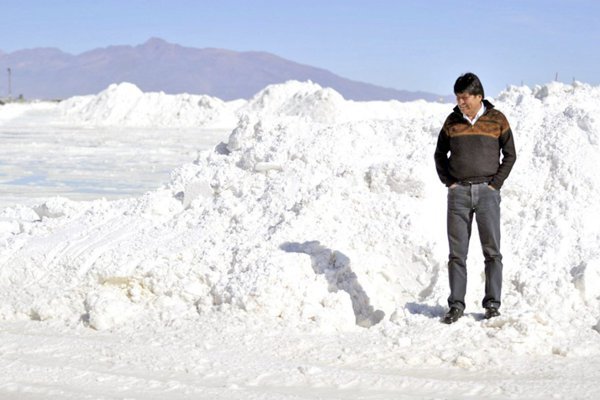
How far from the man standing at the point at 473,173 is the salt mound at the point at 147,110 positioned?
29.3 m

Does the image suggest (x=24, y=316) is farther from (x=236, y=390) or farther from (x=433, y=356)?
(x=433, y=356)

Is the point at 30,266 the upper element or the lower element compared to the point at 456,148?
lower

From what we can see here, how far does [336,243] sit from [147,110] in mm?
31434

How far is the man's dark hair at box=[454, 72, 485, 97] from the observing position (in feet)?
14.4

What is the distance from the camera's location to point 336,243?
223 inches

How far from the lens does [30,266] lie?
20.1 feet

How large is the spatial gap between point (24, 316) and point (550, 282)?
3477 millimetres

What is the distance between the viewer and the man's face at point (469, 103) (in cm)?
440

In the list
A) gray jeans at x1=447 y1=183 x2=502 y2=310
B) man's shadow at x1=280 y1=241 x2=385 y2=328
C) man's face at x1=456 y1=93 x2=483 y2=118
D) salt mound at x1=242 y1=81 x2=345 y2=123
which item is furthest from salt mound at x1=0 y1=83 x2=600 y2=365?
salt mound at x1=242 y1=81 x2=345 y2=123

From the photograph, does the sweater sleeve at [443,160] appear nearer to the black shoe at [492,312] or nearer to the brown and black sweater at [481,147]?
the brown and black sweater at [481,147]

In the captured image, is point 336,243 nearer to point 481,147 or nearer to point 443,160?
point 443,160

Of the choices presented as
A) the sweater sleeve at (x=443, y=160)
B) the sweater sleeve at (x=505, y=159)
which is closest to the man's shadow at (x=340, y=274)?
the sweater sleeve at (x=443, y=160)

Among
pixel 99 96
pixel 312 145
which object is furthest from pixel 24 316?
pixel 99 96

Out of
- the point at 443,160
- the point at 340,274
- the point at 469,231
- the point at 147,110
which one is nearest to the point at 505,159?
the point at 443,160
